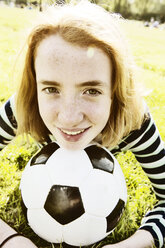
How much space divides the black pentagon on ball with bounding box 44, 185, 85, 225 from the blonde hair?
58 cm

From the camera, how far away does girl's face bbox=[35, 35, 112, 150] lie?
1625 mm

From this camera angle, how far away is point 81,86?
1.67 m

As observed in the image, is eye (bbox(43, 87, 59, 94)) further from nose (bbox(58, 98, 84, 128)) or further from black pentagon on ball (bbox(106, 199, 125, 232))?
black pentagon on ball (bbox(106, 199, 125, 232))

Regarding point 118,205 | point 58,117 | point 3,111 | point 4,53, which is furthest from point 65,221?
point 4,53

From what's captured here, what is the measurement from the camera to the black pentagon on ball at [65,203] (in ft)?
6.17

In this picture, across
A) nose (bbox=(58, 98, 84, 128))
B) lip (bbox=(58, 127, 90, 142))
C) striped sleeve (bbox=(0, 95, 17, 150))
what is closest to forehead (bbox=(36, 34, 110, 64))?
nose (bbox=(58, 98, 84, 128))

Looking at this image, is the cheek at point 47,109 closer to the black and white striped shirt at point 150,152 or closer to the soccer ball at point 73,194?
the soccer ball at point 73,194

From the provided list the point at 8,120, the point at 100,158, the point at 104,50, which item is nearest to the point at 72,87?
the point at 104,50

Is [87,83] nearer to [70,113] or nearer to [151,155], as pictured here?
[70,113]

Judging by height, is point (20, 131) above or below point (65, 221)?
above

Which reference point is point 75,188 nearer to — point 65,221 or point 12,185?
point 65,221

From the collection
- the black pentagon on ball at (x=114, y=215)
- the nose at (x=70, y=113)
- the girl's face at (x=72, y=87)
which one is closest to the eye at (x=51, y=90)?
the girl's face at (x=72, y=87)

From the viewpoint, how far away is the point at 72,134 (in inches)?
73.7

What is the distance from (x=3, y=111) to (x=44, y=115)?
0.70 m
